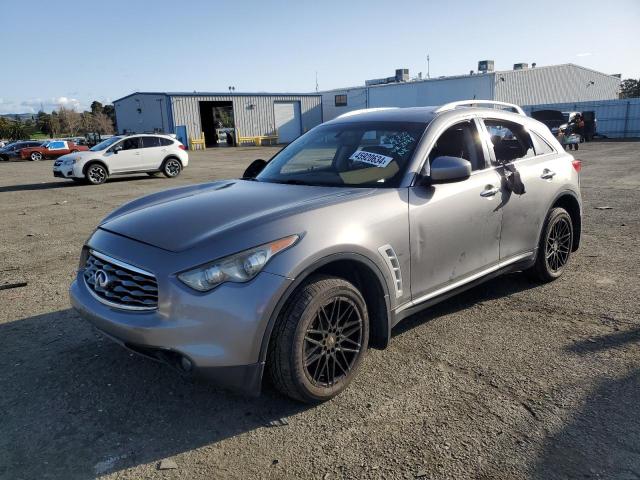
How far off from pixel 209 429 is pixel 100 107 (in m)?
114

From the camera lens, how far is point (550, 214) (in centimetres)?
488

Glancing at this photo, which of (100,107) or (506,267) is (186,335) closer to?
(506,267)

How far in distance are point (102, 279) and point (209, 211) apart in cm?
74

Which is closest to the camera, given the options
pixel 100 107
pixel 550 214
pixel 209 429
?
pixel 209 429

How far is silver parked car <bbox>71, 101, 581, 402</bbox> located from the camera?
2662mm

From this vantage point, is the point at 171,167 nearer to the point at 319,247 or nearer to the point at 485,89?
the point at 319,247

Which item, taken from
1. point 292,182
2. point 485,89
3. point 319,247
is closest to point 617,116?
point 485,89

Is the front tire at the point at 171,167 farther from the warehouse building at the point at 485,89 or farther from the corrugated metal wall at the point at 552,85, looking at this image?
the corrugated metal wall at the point at 552,85

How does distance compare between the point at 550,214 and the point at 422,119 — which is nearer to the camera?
the point at 422,119

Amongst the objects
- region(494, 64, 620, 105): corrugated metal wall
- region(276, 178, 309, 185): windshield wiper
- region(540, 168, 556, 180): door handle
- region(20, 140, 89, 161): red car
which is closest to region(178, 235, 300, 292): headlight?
region(276, 178, 309, 185): windshield wiper

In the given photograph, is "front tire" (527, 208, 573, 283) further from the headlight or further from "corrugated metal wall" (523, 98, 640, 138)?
"corrugated metal wall" (523, 98, 640, 138)

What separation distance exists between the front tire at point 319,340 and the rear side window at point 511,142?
2.38m

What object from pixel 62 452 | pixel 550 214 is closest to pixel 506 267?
pixel 550 214

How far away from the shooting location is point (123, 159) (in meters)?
17.6
